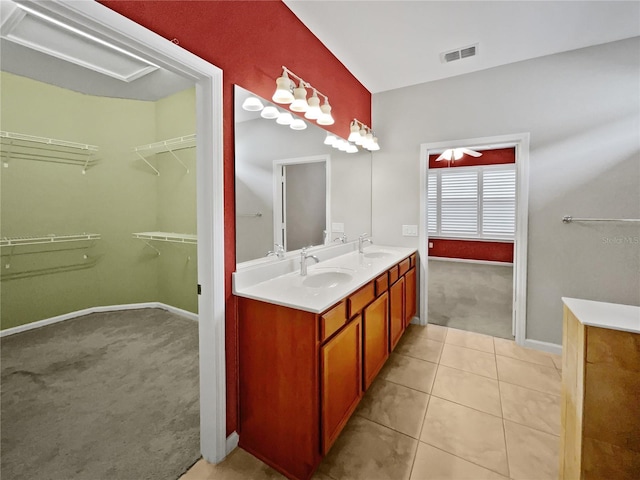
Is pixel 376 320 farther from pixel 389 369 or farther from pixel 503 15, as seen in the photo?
pixel 503 15

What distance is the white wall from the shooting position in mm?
2309

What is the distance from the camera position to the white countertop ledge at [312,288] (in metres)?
1.36

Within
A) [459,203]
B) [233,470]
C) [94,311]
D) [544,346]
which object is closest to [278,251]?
[233,470]

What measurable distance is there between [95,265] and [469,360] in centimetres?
430

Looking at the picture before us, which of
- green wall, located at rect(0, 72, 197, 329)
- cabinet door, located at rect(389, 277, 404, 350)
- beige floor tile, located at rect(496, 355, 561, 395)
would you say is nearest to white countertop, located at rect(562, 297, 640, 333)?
cabinet door, located at rect(389, 277, 404, 350)

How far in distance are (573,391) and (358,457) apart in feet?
3.46

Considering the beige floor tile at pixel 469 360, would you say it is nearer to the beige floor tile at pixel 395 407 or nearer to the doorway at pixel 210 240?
the beige floor tile at pixel 395 407

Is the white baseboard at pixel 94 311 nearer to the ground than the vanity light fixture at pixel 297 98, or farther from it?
nearer to the ground

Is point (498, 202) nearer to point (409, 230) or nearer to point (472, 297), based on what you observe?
point (472, 297)

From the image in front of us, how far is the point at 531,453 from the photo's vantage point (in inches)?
59.9

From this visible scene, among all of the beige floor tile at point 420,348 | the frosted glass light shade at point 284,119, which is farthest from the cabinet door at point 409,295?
the frosted glass light shade at point 284,119

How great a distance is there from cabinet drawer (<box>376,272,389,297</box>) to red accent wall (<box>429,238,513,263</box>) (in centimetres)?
517

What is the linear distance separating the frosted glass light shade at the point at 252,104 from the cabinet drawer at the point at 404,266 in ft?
5.68

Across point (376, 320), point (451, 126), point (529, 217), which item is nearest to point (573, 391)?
point (376, 320)
